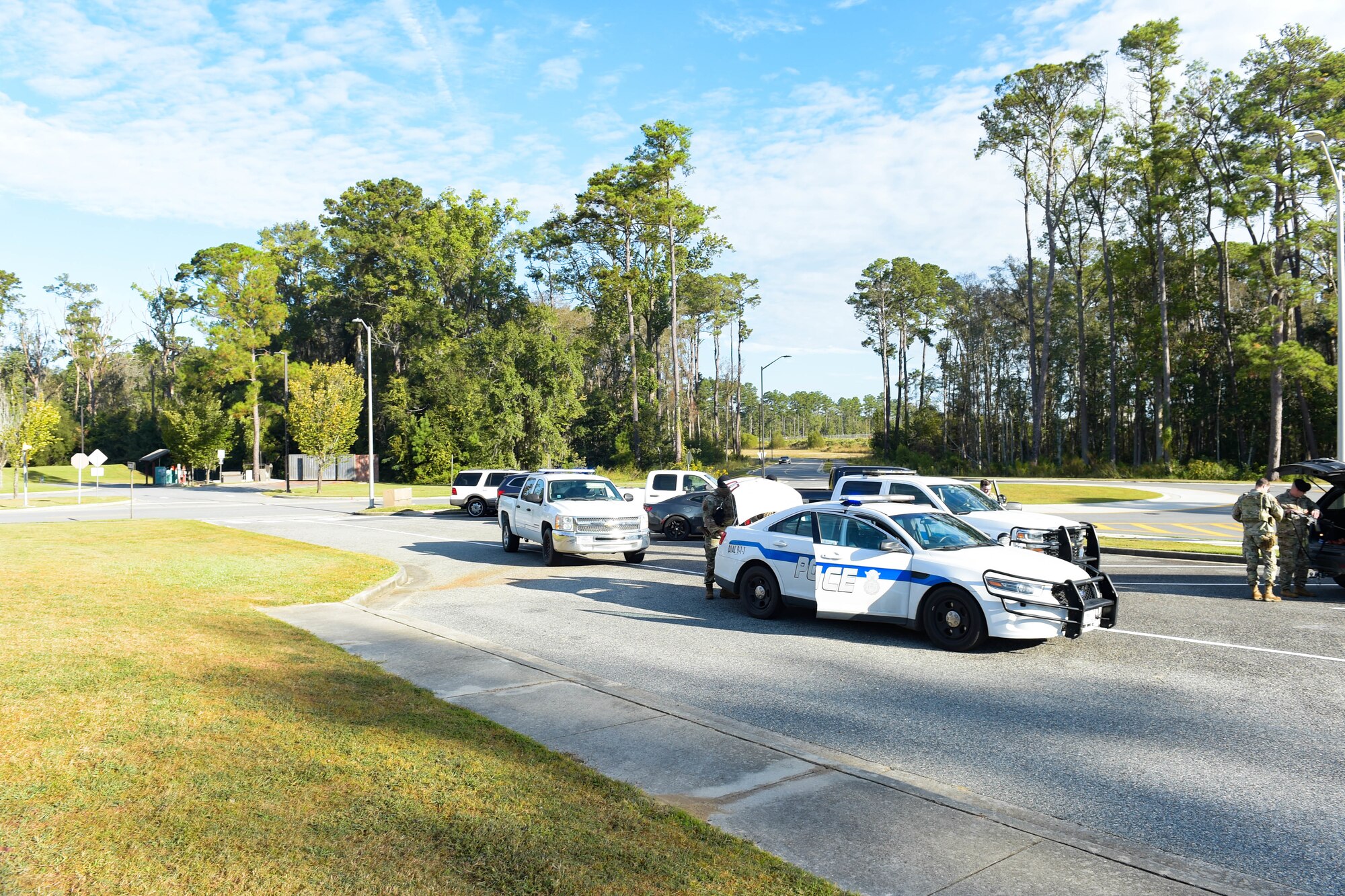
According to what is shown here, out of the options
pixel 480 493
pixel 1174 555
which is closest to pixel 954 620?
pixel 1174 555

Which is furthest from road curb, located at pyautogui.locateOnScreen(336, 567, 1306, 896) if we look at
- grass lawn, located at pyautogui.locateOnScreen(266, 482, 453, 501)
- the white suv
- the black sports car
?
grass lawn, located at pyautogui.locateOnScreen(266, 482, 453, 501)

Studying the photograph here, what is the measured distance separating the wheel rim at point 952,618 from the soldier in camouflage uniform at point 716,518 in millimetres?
3921

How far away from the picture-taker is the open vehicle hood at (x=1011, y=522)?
12977 mm

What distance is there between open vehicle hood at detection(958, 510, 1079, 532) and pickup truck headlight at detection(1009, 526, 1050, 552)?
5cm

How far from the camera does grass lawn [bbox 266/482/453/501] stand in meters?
46.6

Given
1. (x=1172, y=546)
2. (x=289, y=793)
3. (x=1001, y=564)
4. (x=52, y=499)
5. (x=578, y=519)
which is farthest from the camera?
(x=52, y=499)

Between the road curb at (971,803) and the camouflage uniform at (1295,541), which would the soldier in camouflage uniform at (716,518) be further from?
the camouflage uniform at (1295,541)

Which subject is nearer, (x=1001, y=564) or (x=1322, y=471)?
(x=1001, y=564)

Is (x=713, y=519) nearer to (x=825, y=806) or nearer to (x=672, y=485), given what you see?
(x=825, y=806)

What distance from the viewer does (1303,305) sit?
5291 cm

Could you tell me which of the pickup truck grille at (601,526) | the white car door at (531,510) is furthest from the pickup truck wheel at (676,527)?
the pickup truck grille at (601,526)

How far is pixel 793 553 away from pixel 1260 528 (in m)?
7.04

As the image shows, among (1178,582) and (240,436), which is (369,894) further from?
(240,436)

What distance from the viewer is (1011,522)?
13.1 metres
